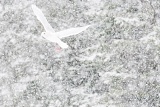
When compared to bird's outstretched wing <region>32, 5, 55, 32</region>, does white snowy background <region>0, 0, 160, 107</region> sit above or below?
below

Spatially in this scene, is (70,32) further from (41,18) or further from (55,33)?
(41,18)

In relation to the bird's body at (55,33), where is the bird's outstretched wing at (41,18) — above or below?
above

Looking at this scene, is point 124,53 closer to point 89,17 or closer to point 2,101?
point 89,17

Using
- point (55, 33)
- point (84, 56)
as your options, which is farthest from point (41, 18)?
point (84, 56)

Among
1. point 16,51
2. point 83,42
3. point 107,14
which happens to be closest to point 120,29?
point 107,14

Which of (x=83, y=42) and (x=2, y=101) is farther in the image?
(x=83, y=42)

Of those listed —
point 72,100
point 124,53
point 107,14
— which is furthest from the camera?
point 107,14
